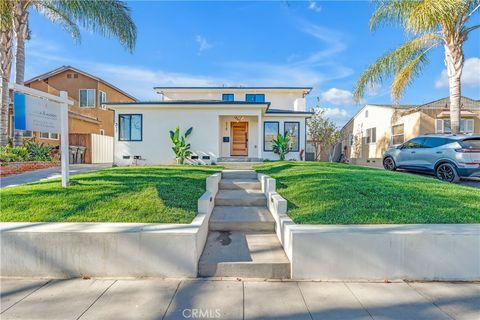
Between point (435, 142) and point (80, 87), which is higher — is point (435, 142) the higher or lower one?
the lower one

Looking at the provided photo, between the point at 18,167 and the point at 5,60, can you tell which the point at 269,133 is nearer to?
the point at 18,167

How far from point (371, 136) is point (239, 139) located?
1091 cm

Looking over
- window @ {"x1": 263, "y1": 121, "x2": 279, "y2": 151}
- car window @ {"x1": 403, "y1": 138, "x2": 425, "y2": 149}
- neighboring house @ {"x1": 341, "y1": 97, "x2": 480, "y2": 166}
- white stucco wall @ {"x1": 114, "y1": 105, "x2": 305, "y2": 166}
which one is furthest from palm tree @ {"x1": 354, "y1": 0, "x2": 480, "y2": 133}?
white stucco wall @ {"x1": 114, "y1": 105, "x2": 305, "y2": 166}

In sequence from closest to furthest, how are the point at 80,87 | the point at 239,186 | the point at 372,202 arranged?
the point at 372,202 < the point at 239,186 < the point at 80,87

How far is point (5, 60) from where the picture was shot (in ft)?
35.0

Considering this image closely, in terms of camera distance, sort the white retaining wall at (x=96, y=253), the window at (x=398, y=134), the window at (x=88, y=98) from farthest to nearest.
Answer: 1. the window at (x=88, y=98)
2. the window at (x=398, y=134)
3. the white retaining wall at (x=96, y=253)

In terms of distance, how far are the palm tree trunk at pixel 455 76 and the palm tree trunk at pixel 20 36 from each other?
58.0 feet

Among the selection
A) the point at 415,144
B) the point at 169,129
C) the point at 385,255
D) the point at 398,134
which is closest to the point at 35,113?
the point at 385,255

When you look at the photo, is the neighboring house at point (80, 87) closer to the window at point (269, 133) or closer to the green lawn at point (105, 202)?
the window at point (269, 133)

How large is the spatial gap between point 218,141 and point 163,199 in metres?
8.73

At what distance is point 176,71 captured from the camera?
796 inches

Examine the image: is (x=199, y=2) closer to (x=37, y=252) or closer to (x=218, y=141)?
(x=218, y=141)

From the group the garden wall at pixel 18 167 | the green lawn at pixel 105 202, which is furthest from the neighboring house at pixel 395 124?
the garden wall at pixel 18 167

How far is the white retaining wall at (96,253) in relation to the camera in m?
3.25
